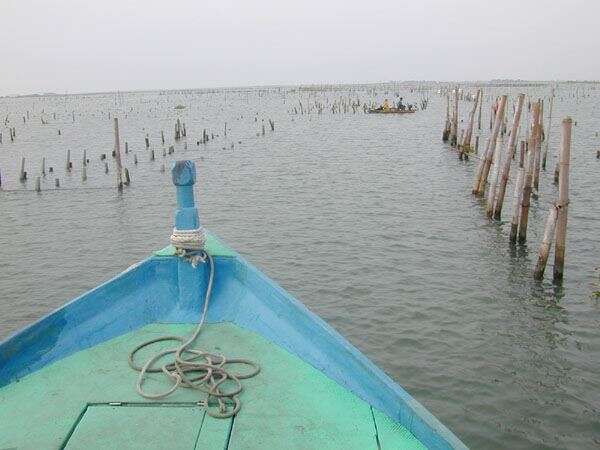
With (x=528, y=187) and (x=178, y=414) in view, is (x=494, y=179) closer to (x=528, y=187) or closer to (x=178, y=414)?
(x=528, y=187)

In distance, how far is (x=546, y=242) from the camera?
11.0m

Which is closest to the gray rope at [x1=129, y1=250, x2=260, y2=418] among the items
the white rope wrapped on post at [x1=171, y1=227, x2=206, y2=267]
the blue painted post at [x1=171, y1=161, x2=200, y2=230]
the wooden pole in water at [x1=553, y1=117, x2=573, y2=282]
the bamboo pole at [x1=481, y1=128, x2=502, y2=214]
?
the white rope wrapped on post at [x1=171, y1=227, x2=206, y2=267]

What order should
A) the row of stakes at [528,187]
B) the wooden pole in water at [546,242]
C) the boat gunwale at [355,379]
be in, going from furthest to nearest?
the wooden pole in water at [546,242]
the row of stakes at [528,187]
the boat gunwale at [355,379]

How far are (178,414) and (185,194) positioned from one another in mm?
2171

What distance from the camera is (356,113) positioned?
6669cm

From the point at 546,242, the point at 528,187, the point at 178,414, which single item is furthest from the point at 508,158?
the point at 178,414

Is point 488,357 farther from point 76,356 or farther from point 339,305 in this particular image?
point 76,356

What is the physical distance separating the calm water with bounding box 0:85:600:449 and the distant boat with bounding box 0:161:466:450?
3.55 metres

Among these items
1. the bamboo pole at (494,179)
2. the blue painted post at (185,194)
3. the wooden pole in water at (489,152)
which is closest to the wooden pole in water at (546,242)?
the bamboo pole at (494,179)

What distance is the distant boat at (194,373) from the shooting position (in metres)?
3.70

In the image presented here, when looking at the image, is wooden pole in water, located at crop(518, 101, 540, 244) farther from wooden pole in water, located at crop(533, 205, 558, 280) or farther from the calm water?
wooden pole in water, located at crop(533, 205, 558, 280)

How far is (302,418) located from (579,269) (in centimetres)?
1045

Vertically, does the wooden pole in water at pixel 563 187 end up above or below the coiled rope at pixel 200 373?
above

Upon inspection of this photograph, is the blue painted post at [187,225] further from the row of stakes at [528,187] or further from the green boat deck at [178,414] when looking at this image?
the row of stakes at [528,187]
